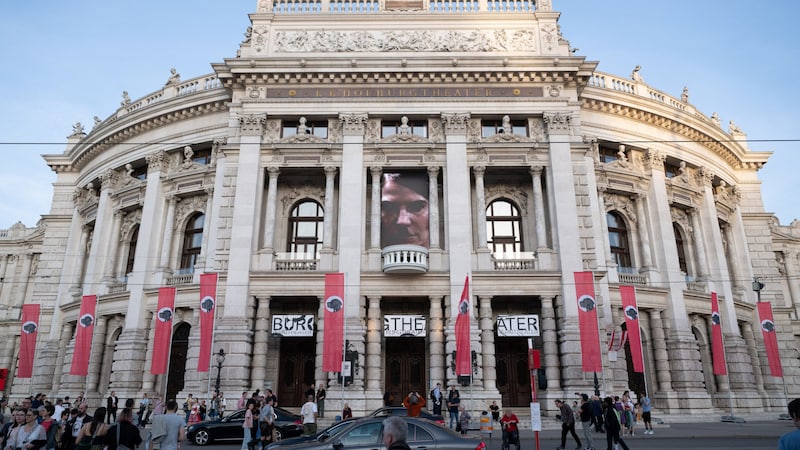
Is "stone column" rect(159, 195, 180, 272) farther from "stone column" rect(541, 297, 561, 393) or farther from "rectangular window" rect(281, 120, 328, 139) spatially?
"stone column" rect(541, 297, 561, 393)

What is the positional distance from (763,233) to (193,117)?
4258 centimetres

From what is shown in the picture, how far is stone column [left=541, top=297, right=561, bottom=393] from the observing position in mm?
26922

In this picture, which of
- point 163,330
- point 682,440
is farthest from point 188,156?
point 682,440

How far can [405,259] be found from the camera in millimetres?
27672

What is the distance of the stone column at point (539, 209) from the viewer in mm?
29678

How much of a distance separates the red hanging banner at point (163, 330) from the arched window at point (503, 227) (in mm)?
17872

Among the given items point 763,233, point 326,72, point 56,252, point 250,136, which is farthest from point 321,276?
point 763,233

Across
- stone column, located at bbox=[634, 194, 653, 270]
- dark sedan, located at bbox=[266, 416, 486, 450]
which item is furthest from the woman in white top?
stone column, located at bbox=[634, 194, 653, 270]

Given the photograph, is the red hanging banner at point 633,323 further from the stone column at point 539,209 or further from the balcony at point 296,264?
the balcony at point 296,264

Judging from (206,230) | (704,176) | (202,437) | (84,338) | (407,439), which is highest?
(704,176)

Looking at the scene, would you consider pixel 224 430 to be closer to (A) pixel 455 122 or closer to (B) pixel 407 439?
(B) pixel 407 439

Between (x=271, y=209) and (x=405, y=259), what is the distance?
8.40 m

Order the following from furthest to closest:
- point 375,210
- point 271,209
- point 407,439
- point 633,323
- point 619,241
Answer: point 619,241
point 271,209
point 375,210
point 633,323
point 407,439

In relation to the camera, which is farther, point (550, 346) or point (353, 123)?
point (353, 123)
